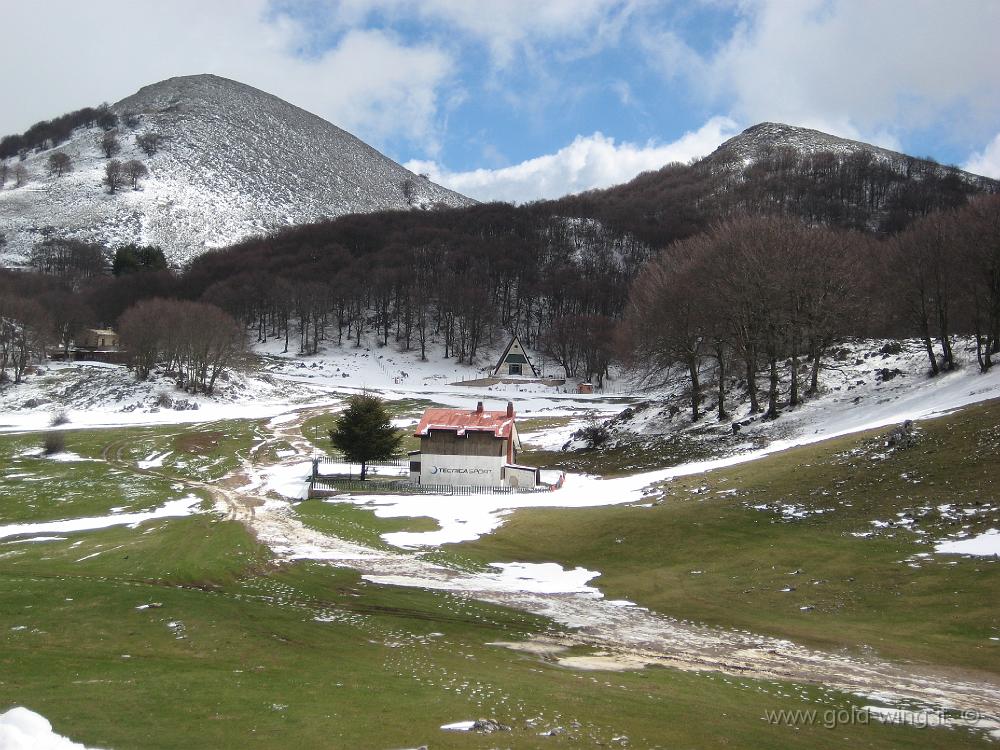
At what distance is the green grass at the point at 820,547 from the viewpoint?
17.0 m

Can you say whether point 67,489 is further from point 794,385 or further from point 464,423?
point 794,385

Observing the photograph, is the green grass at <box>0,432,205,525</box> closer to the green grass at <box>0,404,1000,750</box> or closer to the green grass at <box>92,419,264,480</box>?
the green grass at <box>92,419,264,480</box>

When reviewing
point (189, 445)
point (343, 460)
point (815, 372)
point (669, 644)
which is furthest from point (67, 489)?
point (815, 372)

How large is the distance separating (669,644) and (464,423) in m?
28.6

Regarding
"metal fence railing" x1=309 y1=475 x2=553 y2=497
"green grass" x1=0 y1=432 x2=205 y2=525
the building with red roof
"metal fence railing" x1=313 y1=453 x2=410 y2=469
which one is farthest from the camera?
"metal fence railing" x1=313 y1=453 x2=410 y2=469

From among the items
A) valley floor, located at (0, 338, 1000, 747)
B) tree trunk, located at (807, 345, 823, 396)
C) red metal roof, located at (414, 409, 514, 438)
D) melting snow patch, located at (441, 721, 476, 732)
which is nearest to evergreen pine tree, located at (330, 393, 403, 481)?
red metal roof, located at (414, 409, 514, 438)

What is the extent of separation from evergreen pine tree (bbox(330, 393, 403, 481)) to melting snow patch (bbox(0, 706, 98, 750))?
36.6m

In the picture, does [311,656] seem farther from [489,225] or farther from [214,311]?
[489,225]

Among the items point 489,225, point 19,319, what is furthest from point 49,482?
point 489,225

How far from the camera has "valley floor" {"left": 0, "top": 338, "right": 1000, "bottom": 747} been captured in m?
11.3

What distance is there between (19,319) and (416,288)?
223 feet

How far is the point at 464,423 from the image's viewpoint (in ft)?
145

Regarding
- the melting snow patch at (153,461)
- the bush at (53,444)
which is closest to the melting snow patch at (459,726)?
the melting snow patch at (153,461)

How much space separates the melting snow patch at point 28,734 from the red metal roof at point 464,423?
112 ft
